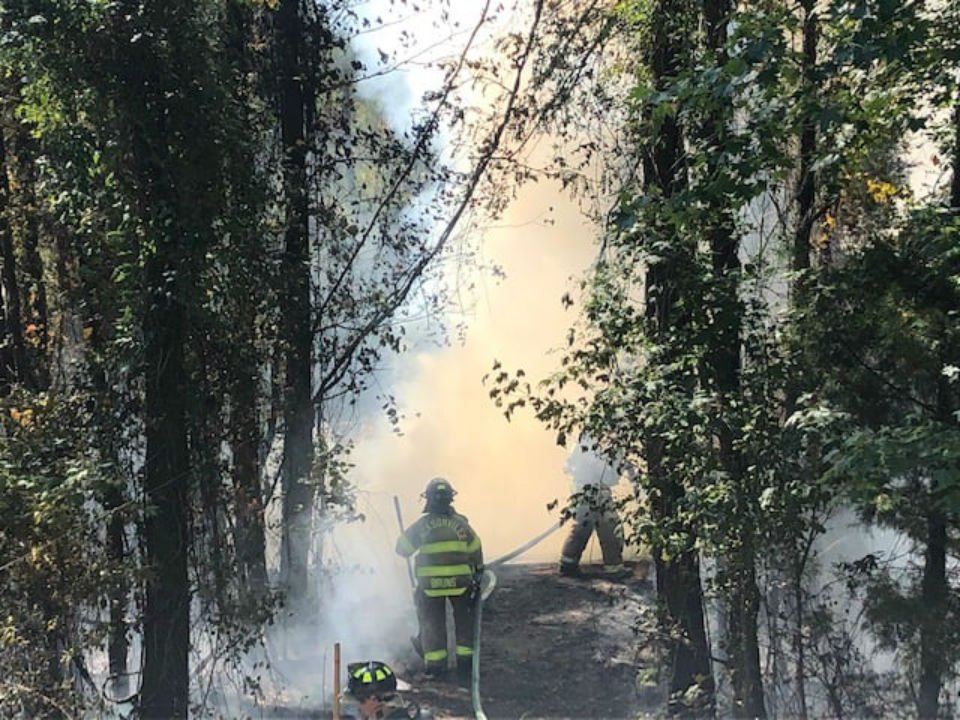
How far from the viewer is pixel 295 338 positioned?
25.8 ft

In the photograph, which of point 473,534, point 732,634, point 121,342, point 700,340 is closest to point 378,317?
point 473,534

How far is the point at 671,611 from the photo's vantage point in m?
6.16

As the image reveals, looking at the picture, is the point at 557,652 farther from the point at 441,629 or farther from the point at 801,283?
the point at 801,283

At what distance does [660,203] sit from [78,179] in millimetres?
3842

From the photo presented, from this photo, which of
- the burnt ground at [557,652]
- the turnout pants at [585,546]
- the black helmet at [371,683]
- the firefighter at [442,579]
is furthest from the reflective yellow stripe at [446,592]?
the turnout pants at [585,546]

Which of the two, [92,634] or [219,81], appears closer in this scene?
[92,634]

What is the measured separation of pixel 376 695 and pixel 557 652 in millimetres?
2828

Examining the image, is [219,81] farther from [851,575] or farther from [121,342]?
[851,575]

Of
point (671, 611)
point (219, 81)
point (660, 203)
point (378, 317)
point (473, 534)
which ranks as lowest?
point (671, 611)

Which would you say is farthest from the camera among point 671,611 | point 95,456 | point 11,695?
point 671,611

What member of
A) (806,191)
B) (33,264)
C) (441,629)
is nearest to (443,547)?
(441,629)

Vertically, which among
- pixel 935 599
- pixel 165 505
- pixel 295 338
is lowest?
pixel 935 599

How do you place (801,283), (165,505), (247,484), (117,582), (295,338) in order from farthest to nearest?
1. (295,338)
2. (247,484)
3. (165,505)
4. (801,283)
5. (117,582)

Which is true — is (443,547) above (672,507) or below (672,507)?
below
